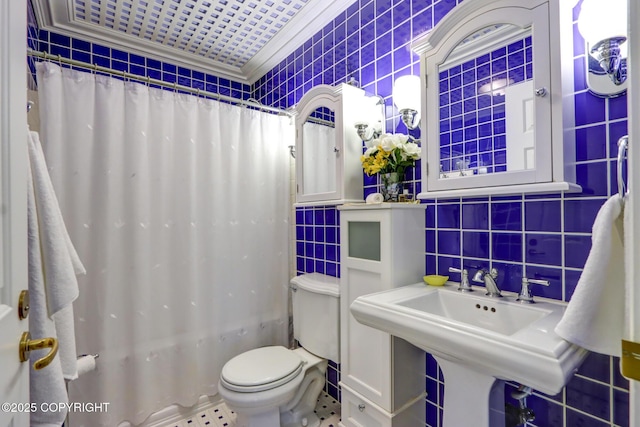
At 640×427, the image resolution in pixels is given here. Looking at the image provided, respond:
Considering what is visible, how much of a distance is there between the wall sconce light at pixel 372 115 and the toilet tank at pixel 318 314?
871mm

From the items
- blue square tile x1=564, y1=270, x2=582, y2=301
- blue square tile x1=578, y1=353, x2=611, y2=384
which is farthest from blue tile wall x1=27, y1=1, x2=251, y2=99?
blue square tile x1=578, y1=353, x2=611, y2=384

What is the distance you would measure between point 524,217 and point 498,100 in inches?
17.3

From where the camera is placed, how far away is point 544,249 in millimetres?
1061

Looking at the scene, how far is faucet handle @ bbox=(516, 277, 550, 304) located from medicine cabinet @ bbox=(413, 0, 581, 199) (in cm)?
33

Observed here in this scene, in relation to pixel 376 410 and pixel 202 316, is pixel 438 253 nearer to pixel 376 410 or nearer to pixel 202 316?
pixel 376 410

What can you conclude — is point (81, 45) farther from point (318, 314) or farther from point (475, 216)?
point (475, 216)

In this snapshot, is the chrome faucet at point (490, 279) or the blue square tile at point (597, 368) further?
the chrome faucet at point (490, 279)

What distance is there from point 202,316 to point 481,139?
1.82 meters

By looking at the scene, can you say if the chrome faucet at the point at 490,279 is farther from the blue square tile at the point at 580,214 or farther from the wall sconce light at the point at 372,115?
the wall sconce light at the point at 372,115

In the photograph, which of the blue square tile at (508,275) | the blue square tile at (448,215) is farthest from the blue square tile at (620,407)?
the blue square tile at (448,215)

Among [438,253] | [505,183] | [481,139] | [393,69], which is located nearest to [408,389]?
[438,253]

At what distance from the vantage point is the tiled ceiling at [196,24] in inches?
72.3

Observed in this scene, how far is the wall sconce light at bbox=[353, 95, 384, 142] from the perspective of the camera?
5.41ft

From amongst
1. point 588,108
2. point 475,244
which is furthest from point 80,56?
point 588,108
